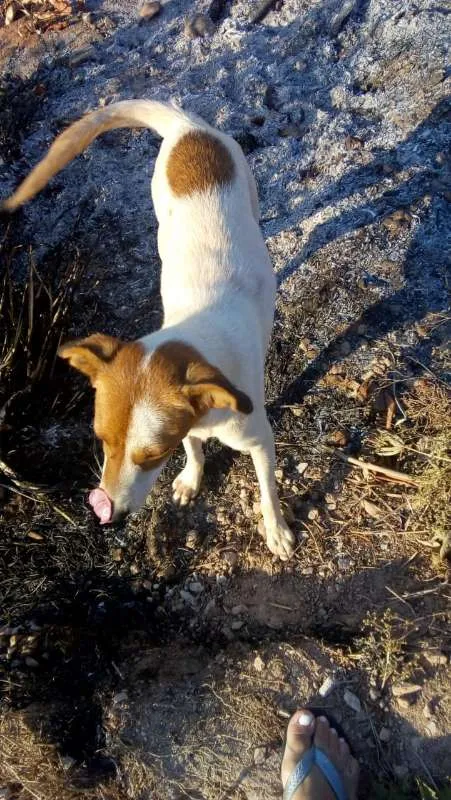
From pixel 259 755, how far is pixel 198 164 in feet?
9.98

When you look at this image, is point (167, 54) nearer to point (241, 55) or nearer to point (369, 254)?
point (241, 55)

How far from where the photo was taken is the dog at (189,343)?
235 centimetres

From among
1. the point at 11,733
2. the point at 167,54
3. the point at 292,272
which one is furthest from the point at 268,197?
the point at 11,733

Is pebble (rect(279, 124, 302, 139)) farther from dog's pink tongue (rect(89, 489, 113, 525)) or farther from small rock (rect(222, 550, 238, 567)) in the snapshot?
dog's pink tongue (rect(89, 489, 113, 525))

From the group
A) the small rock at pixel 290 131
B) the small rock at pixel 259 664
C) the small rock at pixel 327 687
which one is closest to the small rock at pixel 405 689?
the small rock at pixel 327 687

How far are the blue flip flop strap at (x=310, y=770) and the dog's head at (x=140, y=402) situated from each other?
148cm

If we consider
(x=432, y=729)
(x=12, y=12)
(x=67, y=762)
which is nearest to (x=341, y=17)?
(x=12, y=12)

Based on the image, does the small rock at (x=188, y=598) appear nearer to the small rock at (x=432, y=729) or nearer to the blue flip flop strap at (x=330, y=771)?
the blue flip flop strap at (x=330, y=771)

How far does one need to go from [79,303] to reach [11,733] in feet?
8.77

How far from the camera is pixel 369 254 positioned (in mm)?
4070

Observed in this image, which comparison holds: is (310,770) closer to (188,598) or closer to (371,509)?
(188,598)

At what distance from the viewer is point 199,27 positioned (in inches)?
201

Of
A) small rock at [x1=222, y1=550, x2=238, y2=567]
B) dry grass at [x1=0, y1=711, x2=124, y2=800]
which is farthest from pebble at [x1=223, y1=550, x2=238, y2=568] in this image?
dry grass at [x1=0, y1=711, x2=124, y2=800]

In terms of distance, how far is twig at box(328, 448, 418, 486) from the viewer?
3326mm
